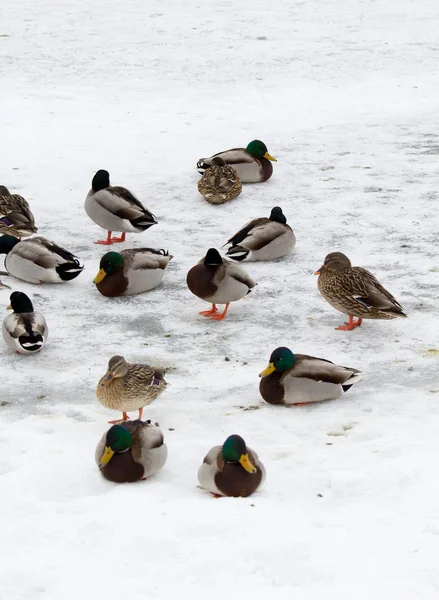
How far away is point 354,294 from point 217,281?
108 cm

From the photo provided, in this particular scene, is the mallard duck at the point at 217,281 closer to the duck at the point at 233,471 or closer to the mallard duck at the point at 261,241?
the mallard duck at the point at 261,241

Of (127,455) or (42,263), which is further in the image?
(42,263)

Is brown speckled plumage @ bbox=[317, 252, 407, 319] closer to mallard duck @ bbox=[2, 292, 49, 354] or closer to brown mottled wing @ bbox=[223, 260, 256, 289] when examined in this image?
brown mottled wing @ bbox=[223, 260, 256, 289]

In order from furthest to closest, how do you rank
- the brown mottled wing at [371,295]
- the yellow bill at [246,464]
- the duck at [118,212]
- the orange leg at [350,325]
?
the duck at [118,212] < the orange leg at [350,325] < the brown mottled wing at [371,295] < the yellow bill at [246,464]

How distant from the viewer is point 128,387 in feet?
19.4

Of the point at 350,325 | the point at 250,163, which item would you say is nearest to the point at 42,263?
the point at 350,325

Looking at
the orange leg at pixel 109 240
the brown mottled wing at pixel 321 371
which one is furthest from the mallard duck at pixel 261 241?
the brown mottled wing at pixel 321 371

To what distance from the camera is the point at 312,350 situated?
7.09m

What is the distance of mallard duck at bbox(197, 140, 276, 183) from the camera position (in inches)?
420

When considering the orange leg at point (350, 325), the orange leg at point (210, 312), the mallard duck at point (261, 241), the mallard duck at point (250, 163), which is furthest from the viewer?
the mallard duck at point (250, 163)

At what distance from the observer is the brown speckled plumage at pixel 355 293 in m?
7.20

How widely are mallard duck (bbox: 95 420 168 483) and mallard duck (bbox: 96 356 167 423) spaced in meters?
0.53

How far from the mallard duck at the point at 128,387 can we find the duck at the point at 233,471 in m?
0.91

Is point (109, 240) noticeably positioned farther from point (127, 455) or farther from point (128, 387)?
point (127, 455)
